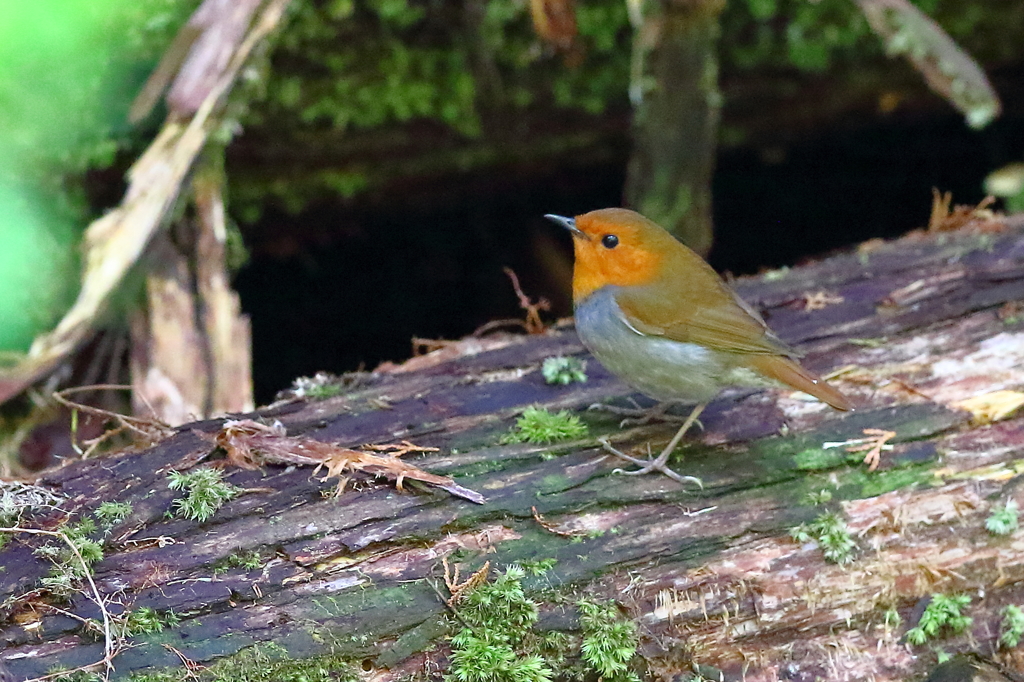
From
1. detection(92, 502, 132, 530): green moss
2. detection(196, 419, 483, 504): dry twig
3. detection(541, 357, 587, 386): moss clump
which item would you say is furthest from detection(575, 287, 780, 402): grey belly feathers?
detection(92, 502, 132, 530): green moss

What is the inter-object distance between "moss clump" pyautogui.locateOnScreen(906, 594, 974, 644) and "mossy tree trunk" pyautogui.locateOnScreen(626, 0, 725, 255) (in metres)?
2.85

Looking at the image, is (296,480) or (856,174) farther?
(856,174)

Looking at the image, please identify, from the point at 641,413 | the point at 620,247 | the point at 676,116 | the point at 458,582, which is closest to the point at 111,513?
the point at 458,582

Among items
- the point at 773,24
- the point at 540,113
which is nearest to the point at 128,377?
the point at 540,113

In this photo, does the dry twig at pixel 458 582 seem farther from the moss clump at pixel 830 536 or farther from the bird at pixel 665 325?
the moss clump at pixel 830 536

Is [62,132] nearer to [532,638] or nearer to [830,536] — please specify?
[532,638]

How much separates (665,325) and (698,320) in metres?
0.13

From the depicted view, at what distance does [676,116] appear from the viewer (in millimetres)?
4773

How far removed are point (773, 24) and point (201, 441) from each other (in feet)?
14.0

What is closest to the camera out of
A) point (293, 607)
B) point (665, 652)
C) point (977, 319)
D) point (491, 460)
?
point (293, 607)

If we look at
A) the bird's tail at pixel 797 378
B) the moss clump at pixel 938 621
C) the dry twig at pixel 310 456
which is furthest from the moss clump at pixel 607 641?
the bird's tail at pixel 797 378

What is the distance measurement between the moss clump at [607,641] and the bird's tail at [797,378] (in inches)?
39.1

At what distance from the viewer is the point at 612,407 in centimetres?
317

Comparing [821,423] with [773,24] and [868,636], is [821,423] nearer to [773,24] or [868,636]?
[868,636]
